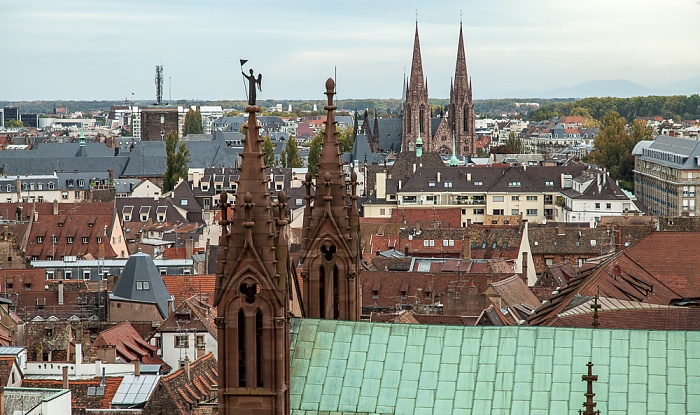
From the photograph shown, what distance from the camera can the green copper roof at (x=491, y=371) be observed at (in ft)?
115

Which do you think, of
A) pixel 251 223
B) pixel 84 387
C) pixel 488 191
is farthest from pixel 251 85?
pixel 488 191

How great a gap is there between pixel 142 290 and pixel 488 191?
93.1 metres

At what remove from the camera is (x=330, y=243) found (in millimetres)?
45031

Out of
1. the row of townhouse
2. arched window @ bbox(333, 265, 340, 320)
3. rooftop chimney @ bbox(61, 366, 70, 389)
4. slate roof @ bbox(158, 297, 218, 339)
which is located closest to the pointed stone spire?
arched window @ bbox(333, 265, 340, 320)

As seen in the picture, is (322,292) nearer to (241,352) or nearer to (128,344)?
(241,352)

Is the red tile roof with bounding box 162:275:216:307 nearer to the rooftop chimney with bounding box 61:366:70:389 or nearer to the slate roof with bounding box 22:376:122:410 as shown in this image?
the rooftop chimney with bounding box 61:366:70:389

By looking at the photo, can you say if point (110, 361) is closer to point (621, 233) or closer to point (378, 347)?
point (378, 347)

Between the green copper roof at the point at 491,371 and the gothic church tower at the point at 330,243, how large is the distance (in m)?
7.60

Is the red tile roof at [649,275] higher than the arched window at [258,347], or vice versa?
the arched window at [258,347]

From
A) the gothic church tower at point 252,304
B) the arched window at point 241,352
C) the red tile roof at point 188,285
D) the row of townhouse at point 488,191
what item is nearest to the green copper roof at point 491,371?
the gothic church tower at point 252,304

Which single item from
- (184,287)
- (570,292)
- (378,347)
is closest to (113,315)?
(184,287)

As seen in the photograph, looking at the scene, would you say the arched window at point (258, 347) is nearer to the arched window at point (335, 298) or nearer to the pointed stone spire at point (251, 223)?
the pointed stone spire at point (251, 223)

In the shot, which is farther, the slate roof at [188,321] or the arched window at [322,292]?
the slate roof at [188,321]

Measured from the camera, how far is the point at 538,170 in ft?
647
